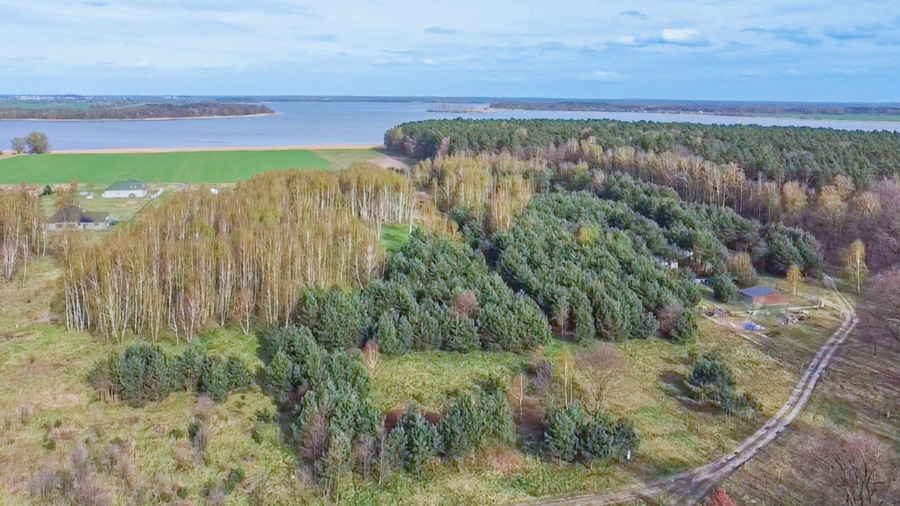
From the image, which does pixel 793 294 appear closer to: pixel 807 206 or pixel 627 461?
pixel 807 206

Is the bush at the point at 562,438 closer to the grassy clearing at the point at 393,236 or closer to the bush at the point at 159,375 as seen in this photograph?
the bush at the point at 159,375

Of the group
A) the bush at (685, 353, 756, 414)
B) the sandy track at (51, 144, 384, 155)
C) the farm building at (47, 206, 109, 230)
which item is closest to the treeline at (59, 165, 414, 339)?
the farm building at (47, 206, 109, 230)

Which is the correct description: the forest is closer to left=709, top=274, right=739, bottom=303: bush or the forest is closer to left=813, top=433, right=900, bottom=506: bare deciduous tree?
left=709, top=274, right=739, bottom=303: bush

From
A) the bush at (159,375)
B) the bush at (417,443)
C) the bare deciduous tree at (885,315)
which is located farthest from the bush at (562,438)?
the bare deciduous tree at (885,315)

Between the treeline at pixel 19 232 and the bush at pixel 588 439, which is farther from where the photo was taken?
the treeline at pixel 19 232

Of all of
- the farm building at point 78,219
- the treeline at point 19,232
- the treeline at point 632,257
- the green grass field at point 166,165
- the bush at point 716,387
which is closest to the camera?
the bush at point 716,387

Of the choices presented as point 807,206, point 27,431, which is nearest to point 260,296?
point 27,431
